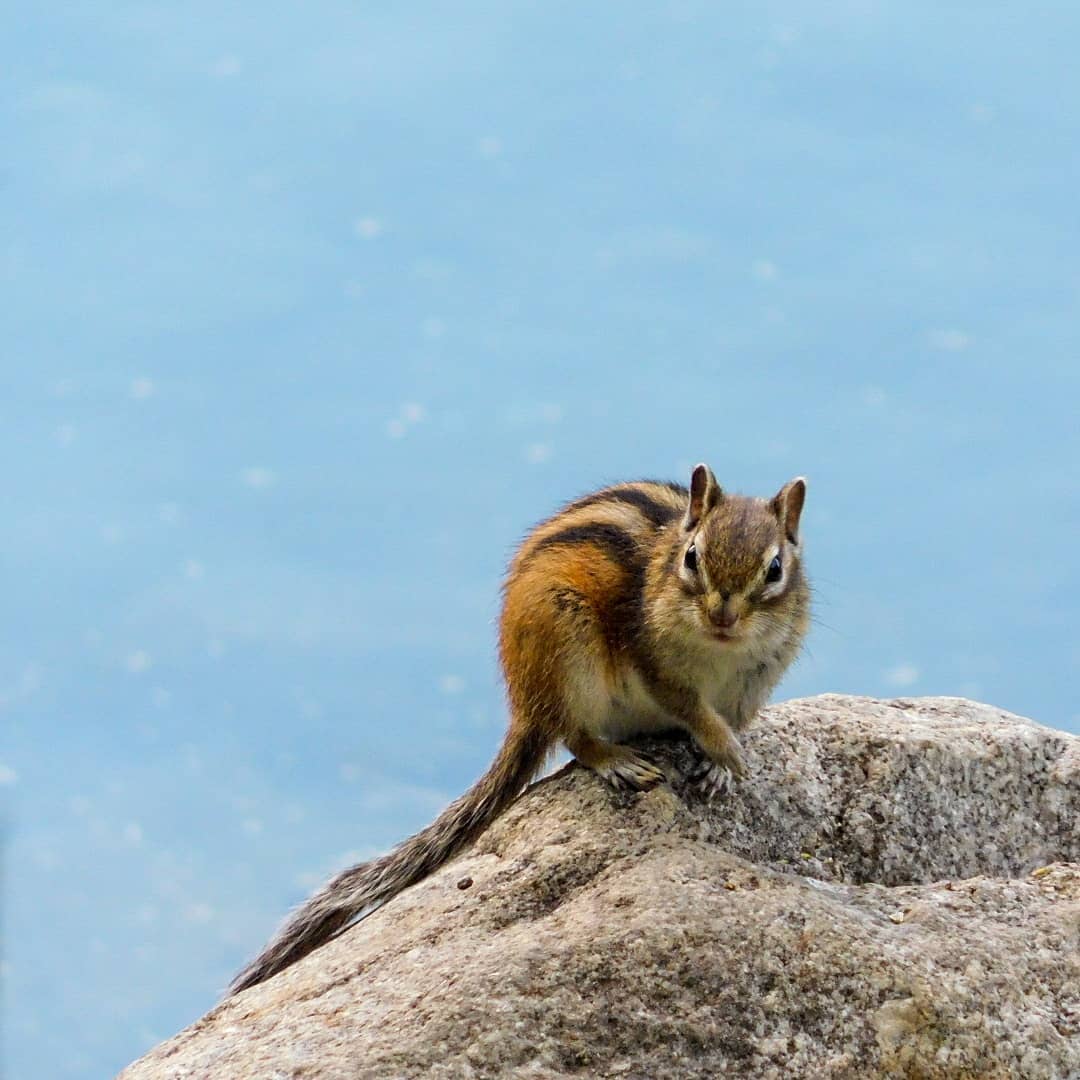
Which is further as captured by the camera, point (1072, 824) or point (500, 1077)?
point (1072, 824)

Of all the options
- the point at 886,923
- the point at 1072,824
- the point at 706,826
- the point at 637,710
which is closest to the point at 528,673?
the point at 637,710

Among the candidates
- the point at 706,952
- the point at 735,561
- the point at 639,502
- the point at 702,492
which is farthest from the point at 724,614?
the point at 706,952

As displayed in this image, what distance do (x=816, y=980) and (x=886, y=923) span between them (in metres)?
0.37

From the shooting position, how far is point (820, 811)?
5.02 metres

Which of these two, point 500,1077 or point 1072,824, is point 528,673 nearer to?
point 500,1077

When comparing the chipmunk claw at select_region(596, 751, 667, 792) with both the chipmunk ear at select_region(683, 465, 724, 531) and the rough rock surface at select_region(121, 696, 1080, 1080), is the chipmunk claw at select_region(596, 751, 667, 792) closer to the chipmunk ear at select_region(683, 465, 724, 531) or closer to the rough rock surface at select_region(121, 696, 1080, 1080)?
the rough rock surface at select_region(121, 696, 1080, 1080)

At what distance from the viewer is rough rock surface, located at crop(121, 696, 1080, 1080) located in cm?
395

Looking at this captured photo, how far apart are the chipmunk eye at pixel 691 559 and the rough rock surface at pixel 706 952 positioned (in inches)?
25.1

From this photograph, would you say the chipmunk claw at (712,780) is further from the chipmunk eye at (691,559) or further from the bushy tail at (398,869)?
the chipmunk eye at (691,559)

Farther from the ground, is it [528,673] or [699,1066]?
[528,673]

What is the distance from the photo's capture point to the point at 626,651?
4.95m

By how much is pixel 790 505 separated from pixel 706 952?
1437 mm

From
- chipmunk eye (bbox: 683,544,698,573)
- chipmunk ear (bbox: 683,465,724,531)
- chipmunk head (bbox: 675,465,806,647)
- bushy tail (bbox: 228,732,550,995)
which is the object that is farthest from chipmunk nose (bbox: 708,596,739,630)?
bushy tail (bbox: 228,732,550,995)

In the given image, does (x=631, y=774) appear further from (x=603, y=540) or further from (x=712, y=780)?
(x=603, y=540)
